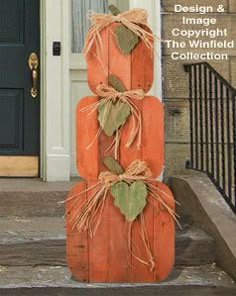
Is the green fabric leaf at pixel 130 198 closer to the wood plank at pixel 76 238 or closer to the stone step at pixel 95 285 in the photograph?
the wood plank at pixel 76 238

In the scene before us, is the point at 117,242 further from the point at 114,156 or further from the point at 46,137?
the point at 46,137

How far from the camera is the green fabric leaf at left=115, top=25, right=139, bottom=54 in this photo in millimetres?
3527

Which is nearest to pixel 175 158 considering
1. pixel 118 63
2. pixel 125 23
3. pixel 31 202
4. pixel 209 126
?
pixel 209 126

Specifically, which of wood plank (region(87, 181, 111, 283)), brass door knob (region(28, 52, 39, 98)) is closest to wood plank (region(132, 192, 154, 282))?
wood plank (region(87, 181, 111, 283))

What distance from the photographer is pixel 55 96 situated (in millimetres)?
5391

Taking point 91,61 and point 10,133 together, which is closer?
point 91,61

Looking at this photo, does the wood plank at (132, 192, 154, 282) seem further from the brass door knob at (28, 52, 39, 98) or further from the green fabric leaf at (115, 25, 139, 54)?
the brass door knob at (28, 52, 39, 98)

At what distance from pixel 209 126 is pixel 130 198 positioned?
1693 mm

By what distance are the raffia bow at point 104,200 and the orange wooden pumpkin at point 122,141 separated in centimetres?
6

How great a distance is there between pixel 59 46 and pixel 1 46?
22.7 inches

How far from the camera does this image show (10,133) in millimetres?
5551

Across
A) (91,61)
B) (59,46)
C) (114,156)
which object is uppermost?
(59,46)

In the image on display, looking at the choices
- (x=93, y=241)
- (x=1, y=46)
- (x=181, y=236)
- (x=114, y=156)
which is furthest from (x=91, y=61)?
(x=1, y=46)

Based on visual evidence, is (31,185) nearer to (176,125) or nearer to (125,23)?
(176,125)
